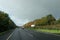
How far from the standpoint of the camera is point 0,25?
8331cm

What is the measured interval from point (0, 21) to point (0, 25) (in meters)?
1.63

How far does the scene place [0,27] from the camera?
84.2 meters

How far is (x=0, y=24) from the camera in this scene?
83.1 metres

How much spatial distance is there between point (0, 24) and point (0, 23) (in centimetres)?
95

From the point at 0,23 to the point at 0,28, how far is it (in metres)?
2.00

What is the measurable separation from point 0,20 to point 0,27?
8.95 ft

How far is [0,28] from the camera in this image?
83.3 metres

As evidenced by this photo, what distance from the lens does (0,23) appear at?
84.0 m

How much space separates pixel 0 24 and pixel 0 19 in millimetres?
3567

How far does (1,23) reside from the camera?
281ft

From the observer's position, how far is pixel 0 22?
275 feet

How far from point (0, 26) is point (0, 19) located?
3274mm

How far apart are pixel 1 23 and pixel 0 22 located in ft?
5.92

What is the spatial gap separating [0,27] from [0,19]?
11.8 feet
